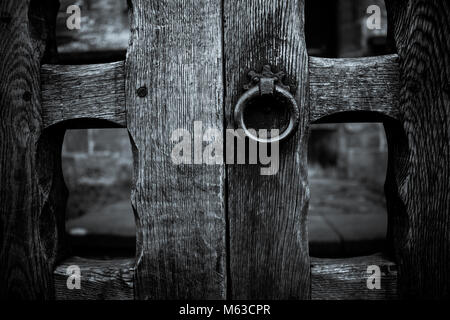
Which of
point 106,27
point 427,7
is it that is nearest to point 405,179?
point 427,7

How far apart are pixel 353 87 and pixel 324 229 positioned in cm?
72

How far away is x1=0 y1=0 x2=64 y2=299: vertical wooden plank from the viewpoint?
2.46ft

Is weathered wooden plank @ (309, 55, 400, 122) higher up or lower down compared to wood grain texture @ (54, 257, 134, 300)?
higher up

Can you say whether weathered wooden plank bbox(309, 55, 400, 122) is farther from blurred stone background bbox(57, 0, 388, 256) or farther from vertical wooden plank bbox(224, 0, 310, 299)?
blurred stone background bbox(57, 0, 388, 256)

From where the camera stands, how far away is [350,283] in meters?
0.73

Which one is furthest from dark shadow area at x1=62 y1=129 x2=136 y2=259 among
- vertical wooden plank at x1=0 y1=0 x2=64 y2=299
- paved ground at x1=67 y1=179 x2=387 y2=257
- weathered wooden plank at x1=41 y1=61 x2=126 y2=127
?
weathered wooden plank at x1=41 y1=61 x2=126 y2=127

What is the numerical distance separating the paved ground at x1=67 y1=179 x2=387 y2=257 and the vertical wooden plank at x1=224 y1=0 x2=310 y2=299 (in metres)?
0.46

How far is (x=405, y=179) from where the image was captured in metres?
0.73

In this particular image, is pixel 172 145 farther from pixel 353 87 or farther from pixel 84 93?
pixel 353 87

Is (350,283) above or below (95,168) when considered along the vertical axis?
below

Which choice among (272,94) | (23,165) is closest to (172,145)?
(272,94)

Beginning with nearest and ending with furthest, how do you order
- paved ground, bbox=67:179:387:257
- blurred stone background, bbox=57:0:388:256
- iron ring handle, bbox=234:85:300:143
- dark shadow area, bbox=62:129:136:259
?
iron ring handle, bbox=234:85:300:143 < paved ground, bbox=67:179:387:257 < blurred stone background, bbox=57:0:388:256 < dark shadow area, bbox=62:129:136:259

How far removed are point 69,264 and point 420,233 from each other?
82 centimetres
